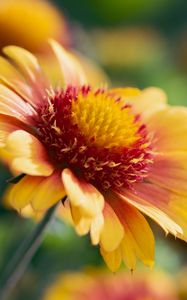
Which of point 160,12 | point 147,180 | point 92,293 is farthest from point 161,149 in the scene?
point 160,12

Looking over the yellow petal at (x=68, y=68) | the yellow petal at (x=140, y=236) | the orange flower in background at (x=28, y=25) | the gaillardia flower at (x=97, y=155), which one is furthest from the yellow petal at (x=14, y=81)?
the orange flower in background at (x=28, y=25)

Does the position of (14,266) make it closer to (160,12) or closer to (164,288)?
(164,288)

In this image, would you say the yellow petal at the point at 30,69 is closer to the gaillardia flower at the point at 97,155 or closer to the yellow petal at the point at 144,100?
the gaillardia flower at the point at 97,155

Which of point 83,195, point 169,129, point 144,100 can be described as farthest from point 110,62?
point 83,195

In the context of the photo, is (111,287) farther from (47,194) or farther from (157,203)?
(47,194)

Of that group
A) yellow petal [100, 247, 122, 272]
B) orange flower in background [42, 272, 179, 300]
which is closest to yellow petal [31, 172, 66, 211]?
yellow petal [100, 247, 122, 272]

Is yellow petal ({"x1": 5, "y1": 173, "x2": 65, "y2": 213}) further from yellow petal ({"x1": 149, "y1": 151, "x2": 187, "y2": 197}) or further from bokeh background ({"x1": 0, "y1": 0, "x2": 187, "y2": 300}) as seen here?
bokeh background ({"x1": 0, "y1": 0, "x2": 187, "y2": 300})
